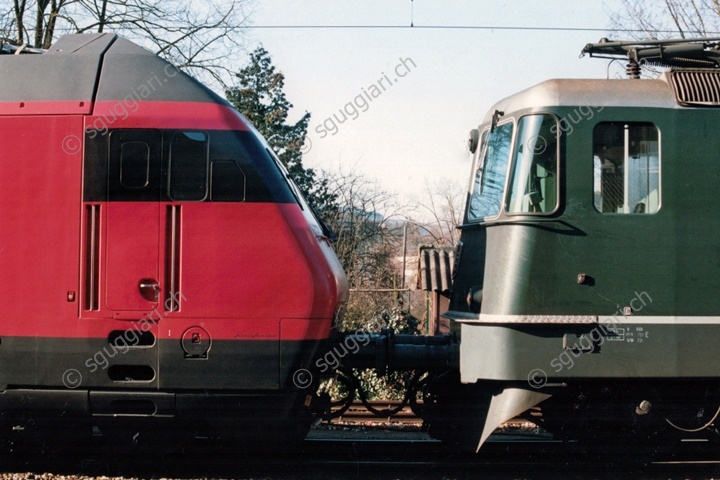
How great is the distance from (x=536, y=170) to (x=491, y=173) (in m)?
0.70

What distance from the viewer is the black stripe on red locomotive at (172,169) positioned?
6.12 metres

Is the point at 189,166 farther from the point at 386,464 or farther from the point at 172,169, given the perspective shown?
the point at 386,464

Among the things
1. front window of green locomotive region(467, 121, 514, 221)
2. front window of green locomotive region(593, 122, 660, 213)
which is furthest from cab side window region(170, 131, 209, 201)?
front window of green locomotive region(593, 122, 660, 213)

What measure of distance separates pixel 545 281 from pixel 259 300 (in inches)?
97.9

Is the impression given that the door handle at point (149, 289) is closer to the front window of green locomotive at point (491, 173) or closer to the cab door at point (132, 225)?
the cab door at point (132, 225)

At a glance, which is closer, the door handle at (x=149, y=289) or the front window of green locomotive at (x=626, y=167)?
the door handle at (x=149, y=289)

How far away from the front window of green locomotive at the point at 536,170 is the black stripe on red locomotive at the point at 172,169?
211 cm

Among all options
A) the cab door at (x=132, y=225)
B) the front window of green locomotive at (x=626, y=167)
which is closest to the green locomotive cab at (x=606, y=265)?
the front window of green locomotive at (x=626, y=167)

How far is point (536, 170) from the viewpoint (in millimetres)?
6453

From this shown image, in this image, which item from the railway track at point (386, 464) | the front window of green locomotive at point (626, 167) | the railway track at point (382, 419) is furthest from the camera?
the railway track at point (382, 419)

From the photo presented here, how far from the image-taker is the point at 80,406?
20.1 ft

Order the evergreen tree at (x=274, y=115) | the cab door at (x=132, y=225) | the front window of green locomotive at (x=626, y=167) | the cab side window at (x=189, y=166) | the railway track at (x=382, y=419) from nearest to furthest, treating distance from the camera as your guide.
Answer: the cab door at (x=132, y=225)
the cab side window at (x=189, y=166)
the front window of green locomotive at (x=626, y=167)
the railway track at (x=382, y=419)
the evergreen tree at (x=274, y=115)

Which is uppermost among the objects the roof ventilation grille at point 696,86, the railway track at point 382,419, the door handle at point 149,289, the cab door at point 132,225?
the roof ventilation grille at point 696,86

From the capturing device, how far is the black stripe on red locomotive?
20.1 feet
